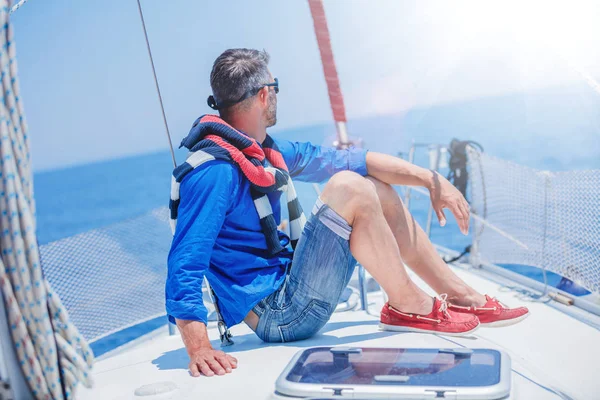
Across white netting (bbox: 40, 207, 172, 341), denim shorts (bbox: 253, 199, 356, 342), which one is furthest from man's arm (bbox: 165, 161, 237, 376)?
white netting (bbox: 40, 207, 172, 341)

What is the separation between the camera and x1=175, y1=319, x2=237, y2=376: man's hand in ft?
4.95

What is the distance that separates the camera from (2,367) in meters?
0.99

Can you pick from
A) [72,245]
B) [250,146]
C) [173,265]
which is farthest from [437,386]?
[72,245]

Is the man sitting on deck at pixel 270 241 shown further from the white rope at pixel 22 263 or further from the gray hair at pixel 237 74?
the white rope at pixel 22 263

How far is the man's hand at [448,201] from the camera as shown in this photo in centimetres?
183

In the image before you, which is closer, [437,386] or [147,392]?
[437,386]

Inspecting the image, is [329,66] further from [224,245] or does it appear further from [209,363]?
[209,363]

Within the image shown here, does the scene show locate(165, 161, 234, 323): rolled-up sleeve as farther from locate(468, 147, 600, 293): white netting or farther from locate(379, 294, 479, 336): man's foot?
locate(468, 147, 600, 293): white netting

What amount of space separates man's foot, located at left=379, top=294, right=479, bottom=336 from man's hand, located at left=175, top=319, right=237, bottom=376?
0.49m

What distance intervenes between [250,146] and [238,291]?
397mm

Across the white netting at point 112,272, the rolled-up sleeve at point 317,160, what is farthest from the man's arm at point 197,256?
the white netting at point 112,272

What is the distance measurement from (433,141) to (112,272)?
37.5 feet

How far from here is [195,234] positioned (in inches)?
61.7

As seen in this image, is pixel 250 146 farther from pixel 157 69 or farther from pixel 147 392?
pixel 147 392
